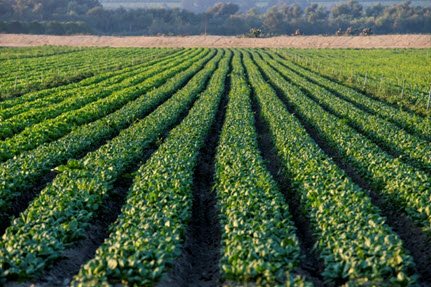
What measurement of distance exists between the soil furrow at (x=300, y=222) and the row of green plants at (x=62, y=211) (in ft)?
14.5

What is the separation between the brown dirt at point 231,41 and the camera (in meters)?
87.4

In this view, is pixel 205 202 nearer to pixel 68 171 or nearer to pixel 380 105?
pixel 68 171

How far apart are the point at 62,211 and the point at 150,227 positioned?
201cm

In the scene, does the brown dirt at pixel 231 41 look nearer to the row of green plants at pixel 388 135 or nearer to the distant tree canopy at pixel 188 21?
the distant tree canopy at pixel 188 21

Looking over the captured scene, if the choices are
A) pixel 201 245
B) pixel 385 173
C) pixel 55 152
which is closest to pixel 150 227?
pixel 201 245

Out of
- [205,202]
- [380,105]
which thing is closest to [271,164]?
[205,202]

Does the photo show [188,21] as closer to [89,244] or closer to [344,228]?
[89,244]

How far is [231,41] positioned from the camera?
98.6 meters

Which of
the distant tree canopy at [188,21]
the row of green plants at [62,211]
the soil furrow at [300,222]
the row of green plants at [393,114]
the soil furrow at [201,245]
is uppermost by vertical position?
the distant tree canopy at [188,21]

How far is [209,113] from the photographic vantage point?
18.0 meters

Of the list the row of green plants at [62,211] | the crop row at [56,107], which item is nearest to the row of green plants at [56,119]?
the crop row at [56,107]

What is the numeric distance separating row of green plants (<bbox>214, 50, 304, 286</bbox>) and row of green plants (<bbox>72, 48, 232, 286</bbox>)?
91cm

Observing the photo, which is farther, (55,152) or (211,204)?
(55,152)

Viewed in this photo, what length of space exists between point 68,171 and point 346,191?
718 centimetres
